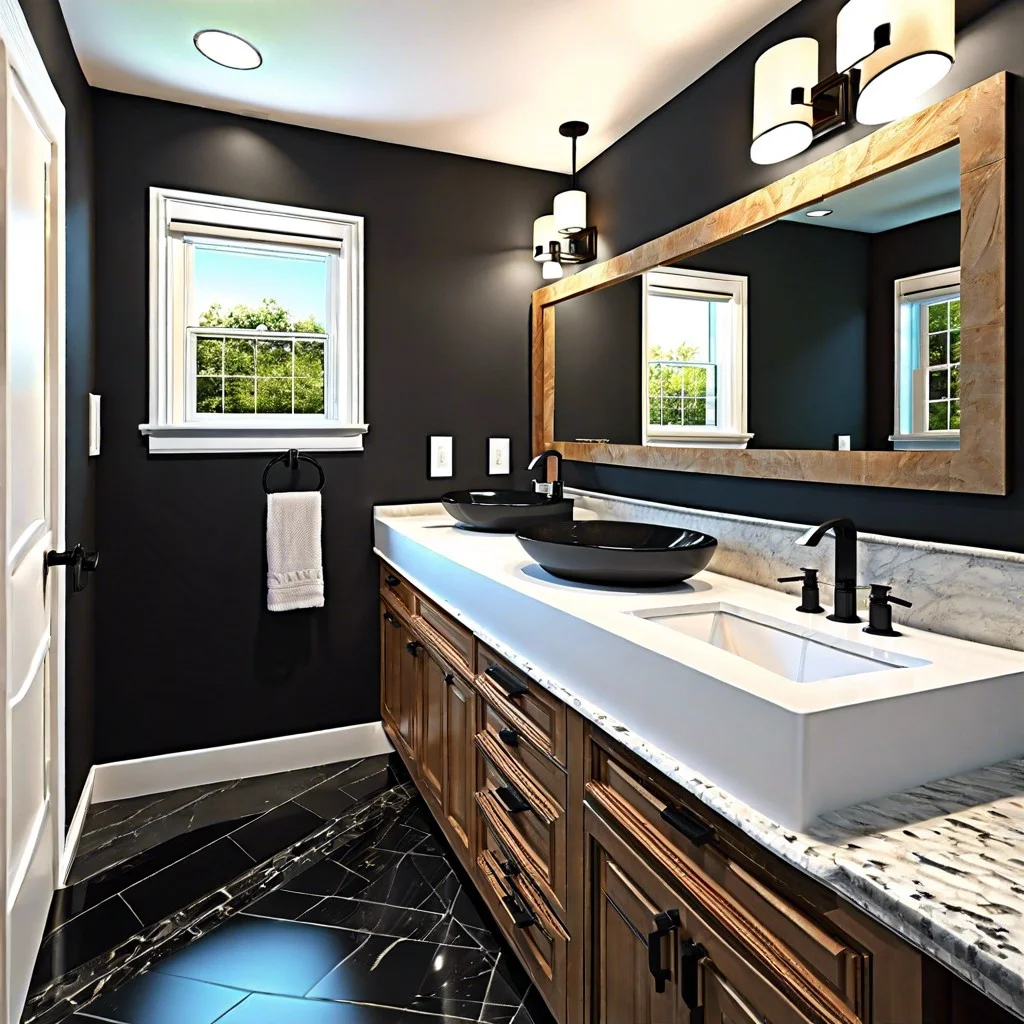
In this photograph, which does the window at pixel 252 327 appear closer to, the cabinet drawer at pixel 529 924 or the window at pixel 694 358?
the window at pixel 694 358

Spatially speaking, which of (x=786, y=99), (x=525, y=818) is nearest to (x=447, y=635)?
(x=525, y=818)

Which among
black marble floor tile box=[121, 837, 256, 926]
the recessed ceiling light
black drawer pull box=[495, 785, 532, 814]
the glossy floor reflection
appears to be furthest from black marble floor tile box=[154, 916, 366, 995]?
the recessed ceiling light

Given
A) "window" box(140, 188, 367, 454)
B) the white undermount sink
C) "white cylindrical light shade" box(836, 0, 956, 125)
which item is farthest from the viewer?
"window" box(140, 188, 367, 454)

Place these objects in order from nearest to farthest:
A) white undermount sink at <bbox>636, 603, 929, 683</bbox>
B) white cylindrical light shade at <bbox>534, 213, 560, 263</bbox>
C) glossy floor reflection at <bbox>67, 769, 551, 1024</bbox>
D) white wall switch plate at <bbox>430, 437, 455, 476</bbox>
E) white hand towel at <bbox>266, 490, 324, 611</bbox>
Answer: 1. white undermount sink at <bbox>636, 603, 929, 683</bbox>
2. glossy floor reflection at <bbox>67, 769, 551, 1024</bbox>
3. white hand towel at <bbox>266, 490, 324, 611</bbox>
4. white cylindrical light shade at <bbox>534, 213, 560, 263</bbox>
5. white wall switch plate at <bbox>430, 437, 455, 476</bbox>

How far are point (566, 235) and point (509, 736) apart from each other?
2003 millimetres

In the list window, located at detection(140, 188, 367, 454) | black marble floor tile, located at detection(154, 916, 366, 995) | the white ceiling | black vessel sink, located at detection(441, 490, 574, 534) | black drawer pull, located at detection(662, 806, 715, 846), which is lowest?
black marble floor tile, located at detection(154, 916, 366, 995)

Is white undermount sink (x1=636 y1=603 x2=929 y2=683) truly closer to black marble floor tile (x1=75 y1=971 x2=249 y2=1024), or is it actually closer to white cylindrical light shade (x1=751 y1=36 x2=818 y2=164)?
white cylindrical light shade (x1=751 y1=36 x2=818 y2=164)

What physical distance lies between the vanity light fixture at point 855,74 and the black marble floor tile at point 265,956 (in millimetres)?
2275

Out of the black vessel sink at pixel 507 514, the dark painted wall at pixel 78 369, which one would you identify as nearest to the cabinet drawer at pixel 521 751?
the black vessel sink at pixel 507 514

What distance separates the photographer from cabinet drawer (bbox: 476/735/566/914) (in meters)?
1.45

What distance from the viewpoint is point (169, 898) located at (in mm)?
2064

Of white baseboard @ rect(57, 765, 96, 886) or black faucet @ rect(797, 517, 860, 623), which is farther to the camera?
white baseboard @ rect(57, 765, 96, 886)

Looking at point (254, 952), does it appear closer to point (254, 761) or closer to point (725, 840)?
point (254, 761)

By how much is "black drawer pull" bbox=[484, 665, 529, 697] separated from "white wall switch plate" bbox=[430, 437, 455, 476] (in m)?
1.39
